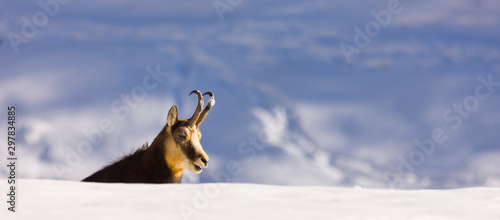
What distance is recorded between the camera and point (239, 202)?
467 centimetres

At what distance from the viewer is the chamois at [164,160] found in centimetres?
1115

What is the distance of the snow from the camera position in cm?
427

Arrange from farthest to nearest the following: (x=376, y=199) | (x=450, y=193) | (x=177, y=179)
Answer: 1. (x=177, y=179)
2. (x=450, y=193)
3. (x=376, y=199)

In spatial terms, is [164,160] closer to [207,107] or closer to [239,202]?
[207,107]

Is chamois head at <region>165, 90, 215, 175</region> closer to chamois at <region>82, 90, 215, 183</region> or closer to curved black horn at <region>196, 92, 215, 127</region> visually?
chamois at <region>82, 90, 215, 183</region>

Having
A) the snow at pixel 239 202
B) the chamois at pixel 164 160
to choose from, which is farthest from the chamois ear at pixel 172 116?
the snow at pixel 239 202

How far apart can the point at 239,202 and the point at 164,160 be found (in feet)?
22.4

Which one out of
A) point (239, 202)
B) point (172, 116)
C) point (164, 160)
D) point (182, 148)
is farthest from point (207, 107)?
point (239, 202)

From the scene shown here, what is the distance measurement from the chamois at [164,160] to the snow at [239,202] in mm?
5668

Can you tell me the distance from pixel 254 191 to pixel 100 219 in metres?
1.60

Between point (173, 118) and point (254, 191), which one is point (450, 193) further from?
point (173, 118)

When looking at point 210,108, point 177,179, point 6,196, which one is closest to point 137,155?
point 177,179

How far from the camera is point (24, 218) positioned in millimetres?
4105

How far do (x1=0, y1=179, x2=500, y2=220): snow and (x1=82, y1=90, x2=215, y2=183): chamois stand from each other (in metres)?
5.67
